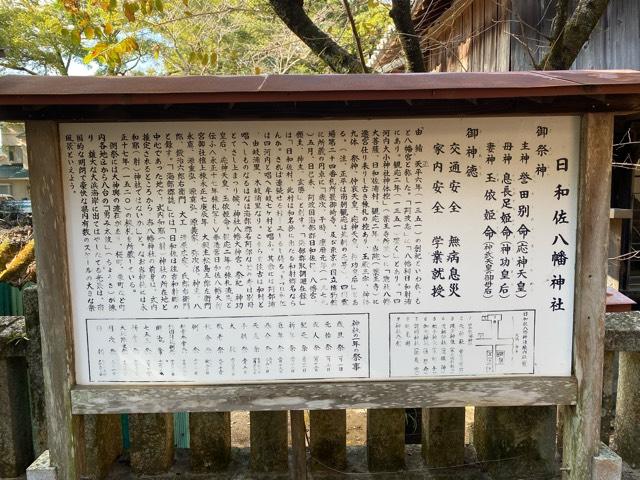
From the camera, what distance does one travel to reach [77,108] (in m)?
2.62

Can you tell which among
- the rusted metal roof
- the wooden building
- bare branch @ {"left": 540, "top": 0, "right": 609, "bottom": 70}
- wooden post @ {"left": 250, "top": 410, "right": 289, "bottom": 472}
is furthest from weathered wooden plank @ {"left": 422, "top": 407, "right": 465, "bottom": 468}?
bare branch @ {"left": 540, "top": 0, "right": 609, "bottom": 70}

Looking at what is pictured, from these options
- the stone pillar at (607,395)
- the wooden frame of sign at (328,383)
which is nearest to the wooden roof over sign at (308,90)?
the wooden frame of sign at (328,383)

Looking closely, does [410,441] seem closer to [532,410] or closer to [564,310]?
[532,410]

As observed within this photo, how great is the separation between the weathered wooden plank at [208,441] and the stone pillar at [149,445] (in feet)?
0.59

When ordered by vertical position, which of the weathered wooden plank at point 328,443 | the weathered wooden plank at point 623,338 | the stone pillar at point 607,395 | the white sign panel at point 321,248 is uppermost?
the white sign panel at point 321,248

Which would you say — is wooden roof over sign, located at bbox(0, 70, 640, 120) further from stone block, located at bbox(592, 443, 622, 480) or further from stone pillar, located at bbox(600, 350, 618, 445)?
stone block, located at bbox(592, 443, 622, 480)

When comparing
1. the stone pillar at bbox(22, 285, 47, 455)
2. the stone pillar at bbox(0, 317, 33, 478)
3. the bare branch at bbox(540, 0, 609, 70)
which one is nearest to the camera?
the stone pillar at bbox(22, 285, 47, 455)

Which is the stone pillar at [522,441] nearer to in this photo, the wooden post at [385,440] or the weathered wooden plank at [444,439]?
the weathered wooden plank at [444,439]

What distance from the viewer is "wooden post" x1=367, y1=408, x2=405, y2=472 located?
11.0ft

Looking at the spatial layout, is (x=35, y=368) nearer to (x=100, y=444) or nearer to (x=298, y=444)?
(x=100, y=444)

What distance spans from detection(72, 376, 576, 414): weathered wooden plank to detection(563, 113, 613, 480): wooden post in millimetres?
117

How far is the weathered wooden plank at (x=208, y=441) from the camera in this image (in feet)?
10.9

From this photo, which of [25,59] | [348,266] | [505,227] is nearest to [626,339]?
[505,227]

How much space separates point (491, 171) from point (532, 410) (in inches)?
67.0
